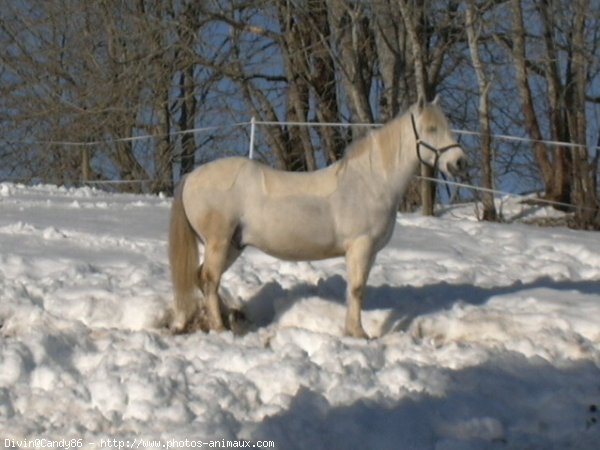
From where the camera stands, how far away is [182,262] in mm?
7016

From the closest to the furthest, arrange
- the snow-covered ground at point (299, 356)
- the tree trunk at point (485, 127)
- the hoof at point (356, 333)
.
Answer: the snow-covered ground at point (299, 356) < the hoof at point (356, 333) < the tree trunk at point (485, 127)

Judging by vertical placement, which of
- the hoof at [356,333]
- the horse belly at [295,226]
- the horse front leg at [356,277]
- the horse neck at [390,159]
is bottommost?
the hoof at [356,333]

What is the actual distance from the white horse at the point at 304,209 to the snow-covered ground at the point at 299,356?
14.1 inches

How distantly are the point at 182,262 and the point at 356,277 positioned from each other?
1.02m

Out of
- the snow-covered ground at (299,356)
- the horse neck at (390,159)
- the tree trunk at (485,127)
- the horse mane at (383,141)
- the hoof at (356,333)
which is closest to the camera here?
the snow-covered ground at (299,356)

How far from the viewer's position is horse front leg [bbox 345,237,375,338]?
22.4ft

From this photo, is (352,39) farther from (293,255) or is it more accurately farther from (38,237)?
(293,255)

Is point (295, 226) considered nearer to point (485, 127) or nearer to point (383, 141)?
point (383, 141)

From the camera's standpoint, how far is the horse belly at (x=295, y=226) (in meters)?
6.84

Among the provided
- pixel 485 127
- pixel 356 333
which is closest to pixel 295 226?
pixel 356 333

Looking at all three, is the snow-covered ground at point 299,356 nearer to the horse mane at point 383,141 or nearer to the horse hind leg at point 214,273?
the horse hind leg at point 214,273

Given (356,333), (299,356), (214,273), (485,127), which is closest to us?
(299,356)

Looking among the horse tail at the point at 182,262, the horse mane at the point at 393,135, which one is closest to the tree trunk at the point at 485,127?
the horse mane at the point at 393,135

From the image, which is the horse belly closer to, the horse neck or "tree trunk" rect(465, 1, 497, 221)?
the horse neck
